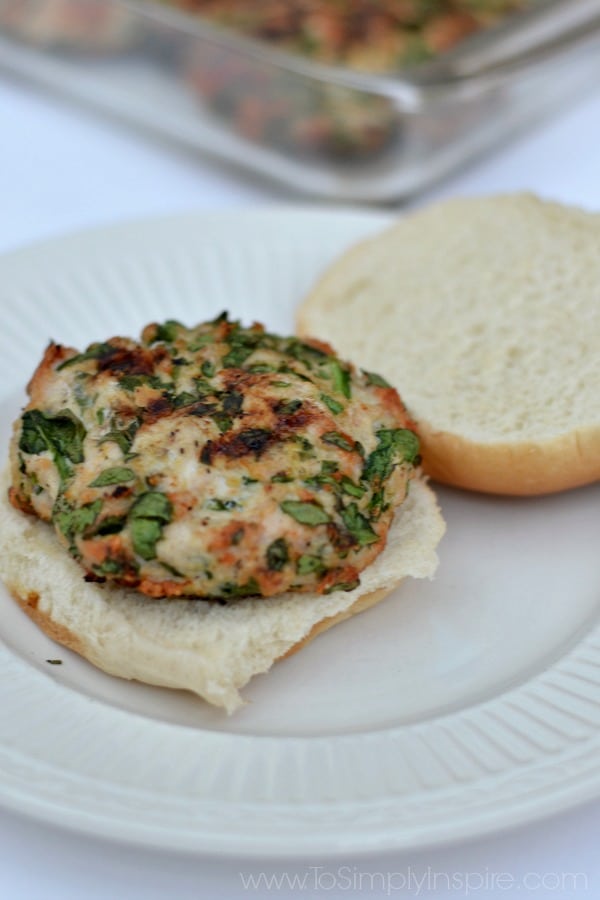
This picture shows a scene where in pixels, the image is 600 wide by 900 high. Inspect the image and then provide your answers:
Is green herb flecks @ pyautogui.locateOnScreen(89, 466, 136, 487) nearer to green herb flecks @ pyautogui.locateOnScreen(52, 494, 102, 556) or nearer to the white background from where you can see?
green herb flecks @ pyautogui.locateOnScreen(52, 494, 102, 556)

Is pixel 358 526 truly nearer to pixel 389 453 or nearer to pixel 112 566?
pixel 389 453

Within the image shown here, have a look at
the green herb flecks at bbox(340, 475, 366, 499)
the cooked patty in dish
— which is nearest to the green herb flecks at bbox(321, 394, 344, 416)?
the cooked patty in dish

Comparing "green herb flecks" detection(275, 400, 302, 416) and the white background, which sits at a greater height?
"green herb flecks" detection(275, 400, 302, 416)

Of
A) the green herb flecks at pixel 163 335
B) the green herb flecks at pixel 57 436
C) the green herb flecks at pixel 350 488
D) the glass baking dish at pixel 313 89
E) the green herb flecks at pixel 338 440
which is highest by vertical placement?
the glass baking dish at pixel 313 89

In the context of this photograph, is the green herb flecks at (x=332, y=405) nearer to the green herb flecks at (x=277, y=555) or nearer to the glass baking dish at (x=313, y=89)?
the green herb flecks at (x=277, y=555)

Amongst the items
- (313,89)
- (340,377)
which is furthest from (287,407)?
(313,89)

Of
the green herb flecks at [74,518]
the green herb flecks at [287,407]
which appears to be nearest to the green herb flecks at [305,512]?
the green herb flecks at [287,407]
